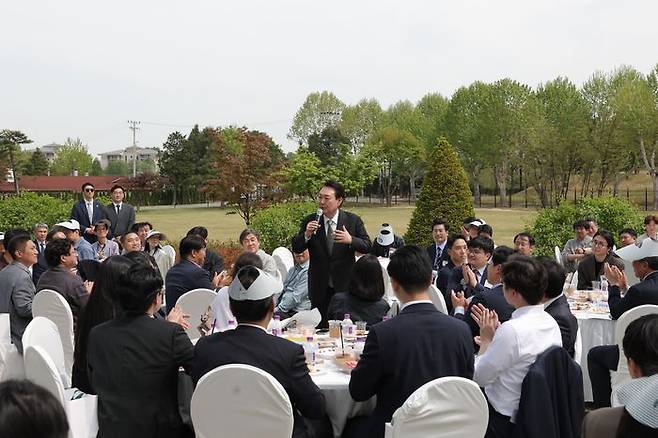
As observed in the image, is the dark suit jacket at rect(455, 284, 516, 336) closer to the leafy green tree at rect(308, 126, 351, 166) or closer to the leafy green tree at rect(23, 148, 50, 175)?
the leafy green tree at rect(308, 126, 351, 166)

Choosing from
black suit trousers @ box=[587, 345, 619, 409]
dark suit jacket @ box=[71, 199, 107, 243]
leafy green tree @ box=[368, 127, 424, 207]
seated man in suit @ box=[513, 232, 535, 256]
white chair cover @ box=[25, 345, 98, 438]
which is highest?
leafy green tree @ box=[368, 127, 424, 207]

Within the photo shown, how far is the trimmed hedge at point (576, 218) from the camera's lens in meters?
12.9

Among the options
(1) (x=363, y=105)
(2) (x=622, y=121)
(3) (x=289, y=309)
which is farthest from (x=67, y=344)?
(1) (x=363, y=105)

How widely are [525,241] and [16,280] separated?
18.5 ft

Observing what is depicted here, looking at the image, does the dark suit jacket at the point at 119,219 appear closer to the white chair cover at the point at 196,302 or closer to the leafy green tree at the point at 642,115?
the white chair cover at the point at 196,302

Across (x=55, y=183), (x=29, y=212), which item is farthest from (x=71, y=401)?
Answer: (x=55, y=183)

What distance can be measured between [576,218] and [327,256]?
7.93 metres

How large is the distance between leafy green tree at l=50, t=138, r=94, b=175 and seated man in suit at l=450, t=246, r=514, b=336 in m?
99.4

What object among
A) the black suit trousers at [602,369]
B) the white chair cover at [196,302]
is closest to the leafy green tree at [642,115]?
the black suit trousers at [602,369]

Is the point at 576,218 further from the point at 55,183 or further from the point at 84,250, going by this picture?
the point at 55,183

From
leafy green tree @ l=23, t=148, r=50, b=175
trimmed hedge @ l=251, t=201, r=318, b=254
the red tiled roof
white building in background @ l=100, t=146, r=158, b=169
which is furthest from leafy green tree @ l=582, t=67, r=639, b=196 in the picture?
white building in background @ l=100, t=146, r=158, b=169

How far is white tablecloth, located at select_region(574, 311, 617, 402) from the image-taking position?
19.9ft

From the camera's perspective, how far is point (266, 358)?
330cm

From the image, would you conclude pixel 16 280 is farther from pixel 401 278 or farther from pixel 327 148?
pixel 327 148
